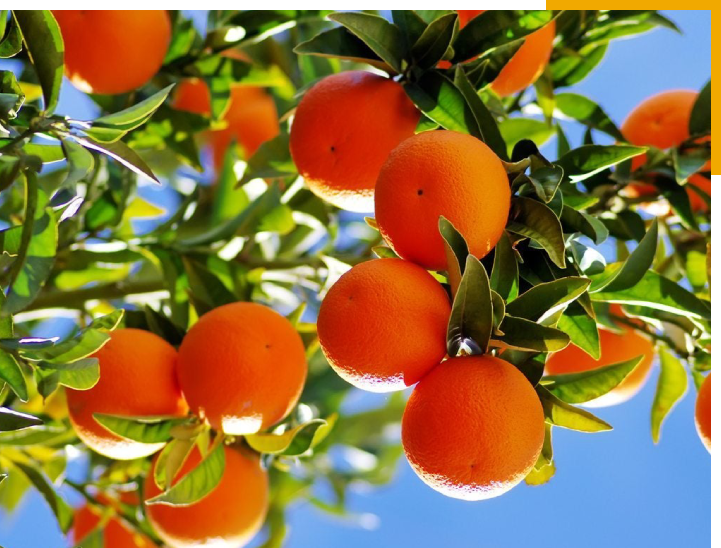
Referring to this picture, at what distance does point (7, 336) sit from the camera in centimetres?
115

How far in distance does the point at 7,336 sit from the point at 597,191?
98 centimetres

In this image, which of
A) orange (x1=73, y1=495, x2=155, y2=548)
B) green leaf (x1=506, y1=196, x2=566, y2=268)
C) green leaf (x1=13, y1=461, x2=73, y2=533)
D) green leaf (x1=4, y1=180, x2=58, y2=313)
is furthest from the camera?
orange (x1=73, y1=495, x2=155, y2=548)

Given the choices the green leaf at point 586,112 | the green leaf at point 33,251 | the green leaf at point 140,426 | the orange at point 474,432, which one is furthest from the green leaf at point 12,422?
the green leaf at point 586,112

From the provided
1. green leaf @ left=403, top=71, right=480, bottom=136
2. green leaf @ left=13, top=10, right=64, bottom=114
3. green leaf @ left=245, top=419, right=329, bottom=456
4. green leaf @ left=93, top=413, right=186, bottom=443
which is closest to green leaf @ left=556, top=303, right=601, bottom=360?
green leaf @ left=403, top=71, right=480, bottom=136

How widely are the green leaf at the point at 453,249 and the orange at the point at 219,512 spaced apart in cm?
60

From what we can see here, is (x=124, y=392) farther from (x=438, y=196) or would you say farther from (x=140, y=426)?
(x=438, y=196)

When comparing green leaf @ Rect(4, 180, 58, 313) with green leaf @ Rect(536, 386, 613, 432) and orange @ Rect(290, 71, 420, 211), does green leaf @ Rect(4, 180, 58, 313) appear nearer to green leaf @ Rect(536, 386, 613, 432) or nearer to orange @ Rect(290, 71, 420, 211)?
orange @ Rect(290, 71, 420, 211)

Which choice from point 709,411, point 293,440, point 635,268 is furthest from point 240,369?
point 709,411

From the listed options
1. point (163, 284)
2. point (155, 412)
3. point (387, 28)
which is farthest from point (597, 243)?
point (163, 284)

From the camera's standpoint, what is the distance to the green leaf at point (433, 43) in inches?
51.4

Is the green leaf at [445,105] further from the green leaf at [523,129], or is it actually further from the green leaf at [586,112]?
the green leaf at [586,112]

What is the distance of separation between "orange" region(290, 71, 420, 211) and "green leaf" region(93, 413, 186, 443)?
0.41 m

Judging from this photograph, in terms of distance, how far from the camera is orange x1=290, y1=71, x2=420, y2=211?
1.32m

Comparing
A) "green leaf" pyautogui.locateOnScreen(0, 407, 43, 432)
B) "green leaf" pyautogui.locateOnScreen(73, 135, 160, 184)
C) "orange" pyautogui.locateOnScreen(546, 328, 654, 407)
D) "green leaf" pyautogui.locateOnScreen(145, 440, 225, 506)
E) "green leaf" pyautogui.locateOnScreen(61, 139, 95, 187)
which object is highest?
"green leaf" pyautogui.locateOnScreen(61, 139, 95, 187)
